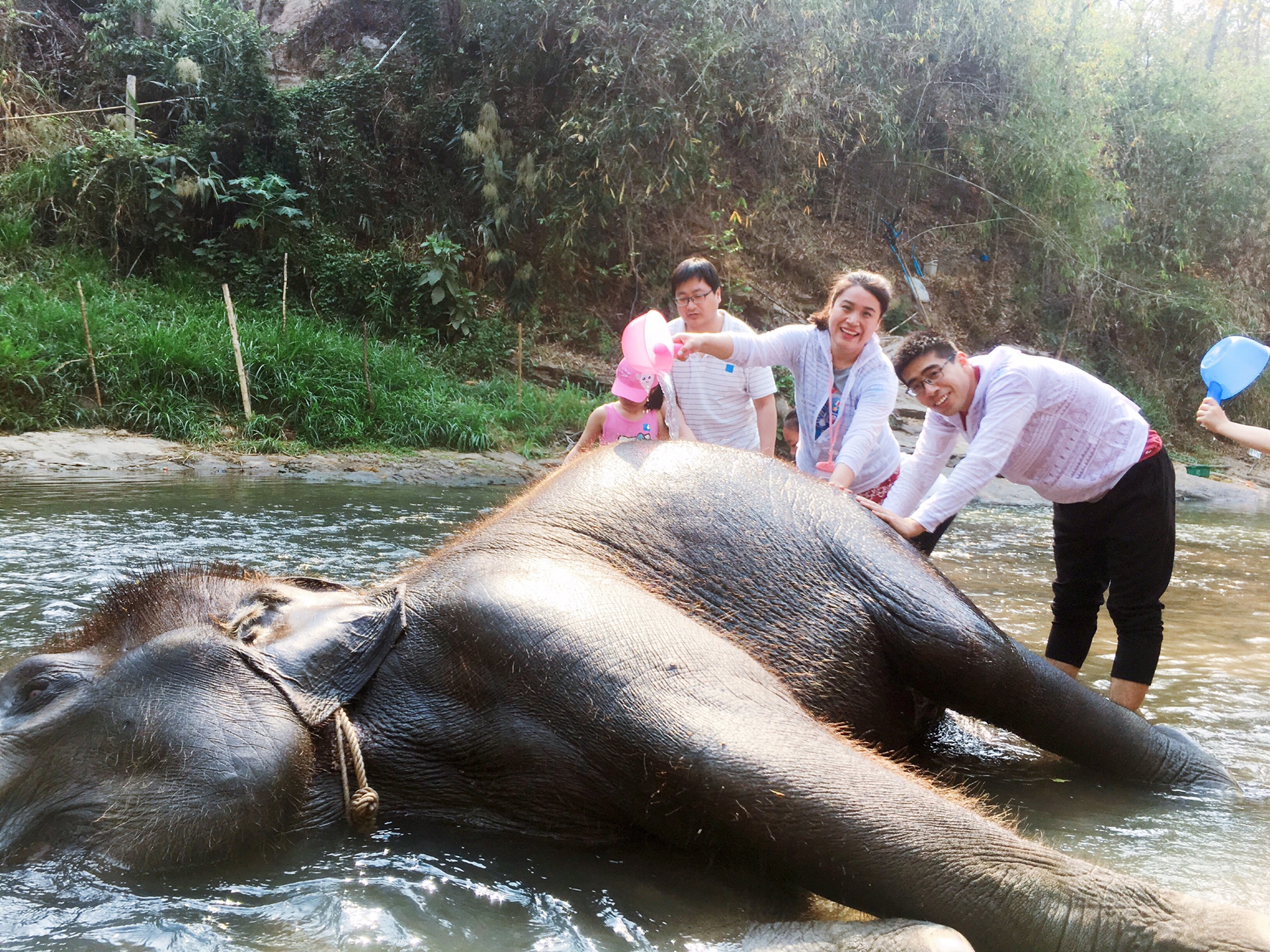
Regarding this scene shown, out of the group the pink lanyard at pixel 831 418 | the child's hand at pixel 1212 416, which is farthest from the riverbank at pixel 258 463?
the child's hand at pixel 1212 416

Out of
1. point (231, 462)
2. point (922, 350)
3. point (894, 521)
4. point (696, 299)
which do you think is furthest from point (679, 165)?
point (894, 521)

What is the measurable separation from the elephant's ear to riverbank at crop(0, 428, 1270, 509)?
9146 mm

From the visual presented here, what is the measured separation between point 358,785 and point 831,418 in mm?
3117

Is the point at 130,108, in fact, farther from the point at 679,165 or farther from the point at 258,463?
the point at 679,165

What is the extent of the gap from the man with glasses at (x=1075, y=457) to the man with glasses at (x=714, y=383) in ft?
5.40

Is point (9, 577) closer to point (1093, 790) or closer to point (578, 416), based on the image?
point (1093, 790)

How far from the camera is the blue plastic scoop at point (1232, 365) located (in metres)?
4.29

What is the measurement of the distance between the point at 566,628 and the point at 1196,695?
129 inches

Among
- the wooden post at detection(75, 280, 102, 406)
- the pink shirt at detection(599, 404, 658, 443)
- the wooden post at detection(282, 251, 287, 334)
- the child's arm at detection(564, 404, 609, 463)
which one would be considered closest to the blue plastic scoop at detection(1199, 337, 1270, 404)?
the pink shirt at detection(599, 404, 658, 443)

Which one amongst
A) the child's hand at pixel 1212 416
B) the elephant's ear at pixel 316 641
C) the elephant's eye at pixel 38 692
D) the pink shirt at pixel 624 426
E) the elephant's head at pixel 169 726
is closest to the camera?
the elephant's head at pixel 169 726

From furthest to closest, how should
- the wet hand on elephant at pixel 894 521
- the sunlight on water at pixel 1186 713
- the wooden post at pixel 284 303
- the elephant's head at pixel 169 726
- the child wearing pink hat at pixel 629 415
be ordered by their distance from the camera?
the wooden post at pixel 284 303 < the child wearing pink hat at pixel 629 415 < the wet hand on elephant at pixel 894 521 < the sunlight on water at pixel 1186 713 < the elephant's head at pixel 169 726

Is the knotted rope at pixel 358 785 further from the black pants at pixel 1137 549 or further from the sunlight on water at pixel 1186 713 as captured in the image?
the black pants at pixel 1137 549

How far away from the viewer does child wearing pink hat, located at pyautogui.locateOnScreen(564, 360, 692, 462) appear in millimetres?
6371

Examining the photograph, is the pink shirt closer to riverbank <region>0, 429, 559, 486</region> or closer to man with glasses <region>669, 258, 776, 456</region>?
man with glasses <region>669, 258, 776, 456</region>
